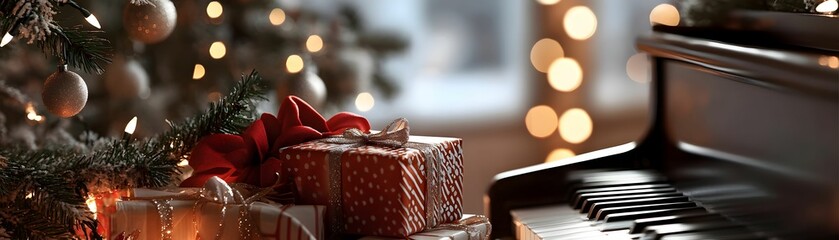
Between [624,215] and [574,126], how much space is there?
202 cm

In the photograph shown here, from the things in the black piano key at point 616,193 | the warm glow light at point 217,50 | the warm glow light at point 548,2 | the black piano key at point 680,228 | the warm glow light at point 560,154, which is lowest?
the warm glow light at point 560,154

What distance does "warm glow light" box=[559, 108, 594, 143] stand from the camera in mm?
3564

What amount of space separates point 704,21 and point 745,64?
57cm

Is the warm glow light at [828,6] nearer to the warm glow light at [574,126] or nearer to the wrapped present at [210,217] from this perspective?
the wrapped present at [210,217]

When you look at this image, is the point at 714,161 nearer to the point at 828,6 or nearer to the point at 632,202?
the point at 632,202

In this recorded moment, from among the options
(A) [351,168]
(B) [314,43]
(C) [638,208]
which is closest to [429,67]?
(B) [314,43]

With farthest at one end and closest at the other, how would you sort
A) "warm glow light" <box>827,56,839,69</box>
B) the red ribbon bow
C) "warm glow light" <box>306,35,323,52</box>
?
"warm glow light" <box>306,35,323,52</box>
the red ribbon bow
"warm glow light" <box>827,56,839,69</box>

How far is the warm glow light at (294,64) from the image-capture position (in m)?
2.44

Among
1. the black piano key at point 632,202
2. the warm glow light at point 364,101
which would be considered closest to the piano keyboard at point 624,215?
the black piano key at point 632,202

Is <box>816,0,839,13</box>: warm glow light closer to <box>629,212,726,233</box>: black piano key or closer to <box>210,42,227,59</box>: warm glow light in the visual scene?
<box>629,212,726,233</box>: black piano key

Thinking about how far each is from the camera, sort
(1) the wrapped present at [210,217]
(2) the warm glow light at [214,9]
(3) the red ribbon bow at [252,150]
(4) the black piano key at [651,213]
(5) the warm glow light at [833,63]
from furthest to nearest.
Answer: (2) the warm glow light at [214,9] < (4) the black piano key at [651,213] < (3) the red ribbon bow at [252,150] < (1) the wrapped present at [210,217] < (5) the warm glow light at [833,63]

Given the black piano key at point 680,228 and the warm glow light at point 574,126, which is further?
the warm glow light at point 574,126

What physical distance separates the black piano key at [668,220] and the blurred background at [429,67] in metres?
1.04

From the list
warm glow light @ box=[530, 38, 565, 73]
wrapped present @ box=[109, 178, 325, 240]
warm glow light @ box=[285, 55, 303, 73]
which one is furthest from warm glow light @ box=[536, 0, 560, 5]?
wrapped present @ box=[109, 178, 325, 240]
